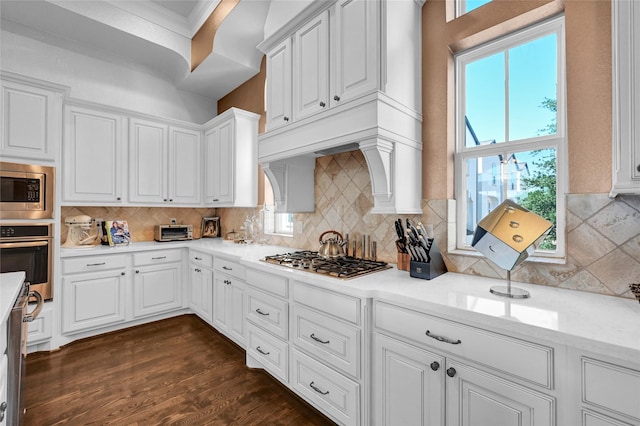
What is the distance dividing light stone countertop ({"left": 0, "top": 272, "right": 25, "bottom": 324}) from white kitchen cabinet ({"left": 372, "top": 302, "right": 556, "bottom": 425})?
4.74 feet

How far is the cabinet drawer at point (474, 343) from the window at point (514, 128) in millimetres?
807

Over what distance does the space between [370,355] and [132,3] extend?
4.01 m

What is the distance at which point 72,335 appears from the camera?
114 inches

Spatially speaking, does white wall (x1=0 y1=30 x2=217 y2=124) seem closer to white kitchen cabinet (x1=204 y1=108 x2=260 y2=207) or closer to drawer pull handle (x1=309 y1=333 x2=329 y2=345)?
white kitchen cabinet (x1=204 y1=108 x2=260 y2=207)

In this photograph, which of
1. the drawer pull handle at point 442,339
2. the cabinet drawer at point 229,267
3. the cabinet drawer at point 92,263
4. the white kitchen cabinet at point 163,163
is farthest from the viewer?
the white kitchen cabinet at point 163,163

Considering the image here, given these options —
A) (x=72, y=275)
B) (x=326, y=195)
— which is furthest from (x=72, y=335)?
(x=326, y=195)

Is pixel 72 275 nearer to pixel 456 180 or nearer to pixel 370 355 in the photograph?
pixel 370 355

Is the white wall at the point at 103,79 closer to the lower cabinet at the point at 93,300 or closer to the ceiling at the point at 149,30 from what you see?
the ceiling at the point at 149,30

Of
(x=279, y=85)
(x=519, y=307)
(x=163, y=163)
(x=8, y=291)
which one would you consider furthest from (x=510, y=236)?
(x=163, y=163)

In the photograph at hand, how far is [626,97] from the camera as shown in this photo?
110cm

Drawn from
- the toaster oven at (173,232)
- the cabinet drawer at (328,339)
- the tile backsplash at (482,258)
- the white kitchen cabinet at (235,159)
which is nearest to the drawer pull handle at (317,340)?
the cabinet drawer at (328,339)

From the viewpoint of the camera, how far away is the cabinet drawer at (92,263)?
9.34 feet

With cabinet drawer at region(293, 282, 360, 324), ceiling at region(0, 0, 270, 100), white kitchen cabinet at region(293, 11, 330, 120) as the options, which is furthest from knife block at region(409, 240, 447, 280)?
ceiling at region(0, 0, 270, 100)

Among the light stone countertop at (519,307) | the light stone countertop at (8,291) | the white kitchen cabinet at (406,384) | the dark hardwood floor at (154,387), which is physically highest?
the light stone countertop at (8,291)
